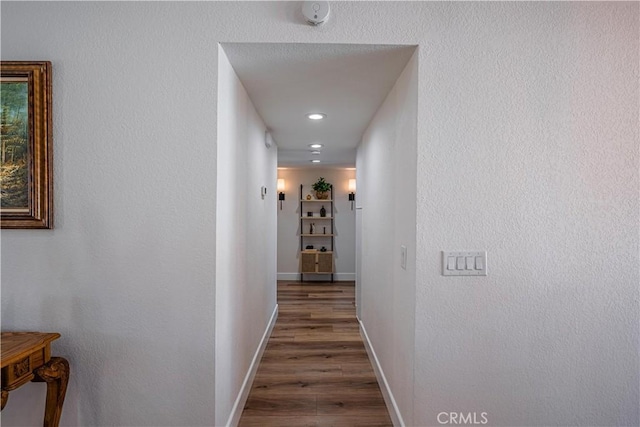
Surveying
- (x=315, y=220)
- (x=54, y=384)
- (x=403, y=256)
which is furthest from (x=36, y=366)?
(x=315, y=220)

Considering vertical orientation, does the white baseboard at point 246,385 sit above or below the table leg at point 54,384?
below

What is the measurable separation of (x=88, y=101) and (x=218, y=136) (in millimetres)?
648

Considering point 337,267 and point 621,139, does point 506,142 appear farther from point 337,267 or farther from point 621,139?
point 337,267

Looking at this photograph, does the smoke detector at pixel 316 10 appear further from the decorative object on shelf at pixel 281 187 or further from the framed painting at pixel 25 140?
the decorative object on shelf at pixel 281 187

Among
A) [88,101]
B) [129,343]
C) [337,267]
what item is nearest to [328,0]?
[88,101]

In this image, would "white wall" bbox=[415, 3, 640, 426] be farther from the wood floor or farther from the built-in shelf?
the built-in shelf

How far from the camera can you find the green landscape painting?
5.54 ft

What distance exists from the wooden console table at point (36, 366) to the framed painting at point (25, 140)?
0.53 m

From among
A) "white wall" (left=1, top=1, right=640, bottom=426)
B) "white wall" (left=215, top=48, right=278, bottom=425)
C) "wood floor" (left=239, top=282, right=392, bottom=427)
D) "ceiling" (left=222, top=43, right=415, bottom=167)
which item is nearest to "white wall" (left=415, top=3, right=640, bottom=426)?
"white wall" (left=1, top=1, right=640, bottom=426)

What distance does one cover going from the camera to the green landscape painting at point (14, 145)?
5.54 ft

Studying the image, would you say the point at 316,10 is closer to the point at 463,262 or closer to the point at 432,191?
the point at 432,191

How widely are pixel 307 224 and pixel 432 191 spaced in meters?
5.18

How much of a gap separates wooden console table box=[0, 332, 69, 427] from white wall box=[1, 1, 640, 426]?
0.13 metres

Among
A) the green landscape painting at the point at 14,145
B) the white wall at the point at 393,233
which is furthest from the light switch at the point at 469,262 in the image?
the green landscape painting at the point at 14,145
